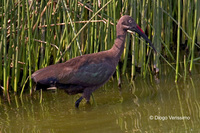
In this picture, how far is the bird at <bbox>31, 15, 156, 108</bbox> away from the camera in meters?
5.70

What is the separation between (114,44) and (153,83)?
A: 1.07 m

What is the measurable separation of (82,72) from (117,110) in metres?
0.66

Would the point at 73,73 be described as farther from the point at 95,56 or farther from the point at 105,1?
the point at 105,1

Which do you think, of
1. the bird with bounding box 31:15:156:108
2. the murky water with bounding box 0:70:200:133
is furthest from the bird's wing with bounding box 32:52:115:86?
the murky water with bounding box 0:70:200:133

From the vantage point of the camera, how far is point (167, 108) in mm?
5633

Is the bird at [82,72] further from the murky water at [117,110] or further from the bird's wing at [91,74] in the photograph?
the murky water at [117,110]

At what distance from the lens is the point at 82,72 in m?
5.84

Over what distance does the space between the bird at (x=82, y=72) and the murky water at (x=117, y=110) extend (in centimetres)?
28

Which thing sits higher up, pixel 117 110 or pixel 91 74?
pixel 91 74

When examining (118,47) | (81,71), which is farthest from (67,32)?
(118,47)

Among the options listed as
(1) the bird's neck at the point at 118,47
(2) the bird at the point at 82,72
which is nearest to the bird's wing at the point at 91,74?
(2) the bird at the point at 82,72

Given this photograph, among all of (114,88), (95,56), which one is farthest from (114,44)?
(114,88)

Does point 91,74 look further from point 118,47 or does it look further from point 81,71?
point 118,47

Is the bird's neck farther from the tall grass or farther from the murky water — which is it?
the murky water
